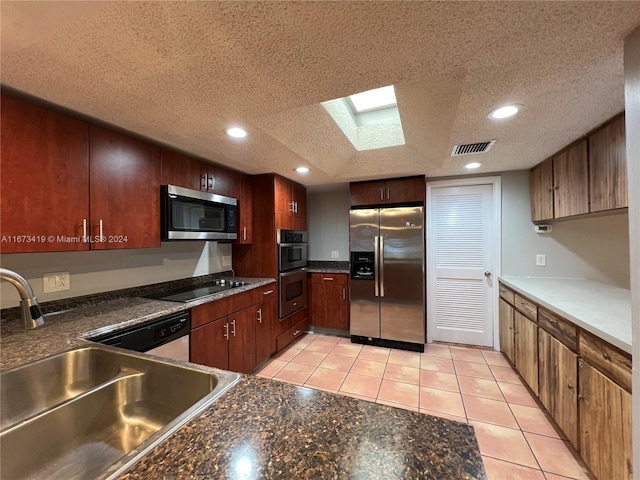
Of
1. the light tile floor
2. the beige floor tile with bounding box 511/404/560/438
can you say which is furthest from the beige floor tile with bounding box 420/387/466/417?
the beige floor tile with bounding box 511/404/560/438

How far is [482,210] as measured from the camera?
3.11 meters

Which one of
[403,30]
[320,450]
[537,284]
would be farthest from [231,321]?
[537,284]

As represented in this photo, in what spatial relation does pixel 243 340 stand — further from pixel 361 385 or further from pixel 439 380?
pixel 439 380

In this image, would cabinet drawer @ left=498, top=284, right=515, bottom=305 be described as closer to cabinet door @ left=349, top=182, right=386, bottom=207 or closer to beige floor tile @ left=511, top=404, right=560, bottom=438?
beige floor tile @ left=511, top=404, right=560, bottom=438

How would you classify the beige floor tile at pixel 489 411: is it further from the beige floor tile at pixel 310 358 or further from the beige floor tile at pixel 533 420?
the beige floor tile at pixel 310 358

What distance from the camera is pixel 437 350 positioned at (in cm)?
313

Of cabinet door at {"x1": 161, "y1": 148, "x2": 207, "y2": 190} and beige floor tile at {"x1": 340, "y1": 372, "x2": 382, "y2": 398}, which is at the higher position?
cabinet door at {"x1": 161, "y1": 148, "x2": 207, "y2": 190}

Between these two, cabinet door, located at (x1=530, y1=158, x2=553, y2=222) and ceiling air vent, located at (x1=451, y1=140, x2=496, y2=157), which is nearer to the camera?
ceiling air vent, located at (x1=451, y1=140, x2=496, y2=157)

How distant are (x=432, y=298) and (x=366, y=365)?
4.13 feet

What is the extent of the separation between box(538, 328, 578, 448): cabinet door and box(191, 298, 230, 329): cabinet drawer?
2.43 metres

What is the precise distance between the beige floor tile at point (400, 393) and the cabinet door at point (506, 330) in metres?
1.13

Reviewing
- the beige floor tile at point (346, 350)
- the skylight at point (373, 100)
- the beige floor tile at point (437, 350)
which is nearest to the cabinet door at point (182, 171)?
the skylight at point (373, 100)

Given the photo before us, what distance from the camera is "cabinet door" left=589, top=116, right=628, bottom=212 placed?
1.58 m

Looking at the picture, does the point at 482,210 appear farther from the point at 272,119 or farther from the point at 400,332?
the point at 272,119
